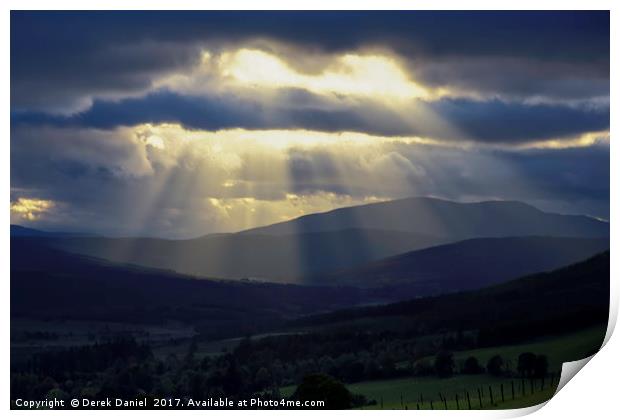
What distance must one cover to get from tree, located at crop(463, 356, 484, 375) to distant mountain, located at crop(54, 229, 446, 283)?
3138 millimetres

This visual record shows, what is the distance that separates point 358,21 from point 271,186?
4173 mm

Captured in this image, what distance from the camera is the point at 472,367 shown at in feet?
72.9

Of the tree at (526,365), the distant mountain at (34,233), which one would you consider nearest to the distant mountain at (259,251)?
the distant mountain at (34,233)

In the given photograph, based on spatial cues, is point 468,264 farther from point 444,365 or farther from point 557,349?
point 557,349

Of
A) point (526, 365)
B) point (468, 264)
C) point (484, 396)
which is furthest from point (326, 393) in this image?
point (468, 264)

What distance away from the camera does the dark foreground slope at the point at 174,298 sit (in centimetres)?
2400

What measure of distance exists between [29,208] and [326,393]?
7482 mm

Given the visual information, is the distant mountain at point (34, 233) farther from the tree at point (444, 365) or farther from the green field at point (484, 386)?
the tree at point (444, 365)

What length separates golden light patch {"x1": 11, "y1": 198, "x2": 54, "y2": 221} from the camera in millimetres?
22078

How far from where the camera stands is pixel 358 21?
864 inches

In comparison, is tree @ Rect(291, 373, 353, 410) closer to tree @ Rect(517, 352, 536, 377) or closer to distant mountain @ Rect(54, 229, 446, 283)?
distant mountain @ Rect(54, 229, 446, 283)

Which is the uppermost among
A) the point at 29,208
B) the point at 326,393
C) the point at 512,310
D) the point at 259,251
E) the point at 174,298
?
the point at 29,208

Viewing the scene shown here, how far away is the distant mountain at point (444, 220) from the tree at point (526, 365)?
2.94 m
